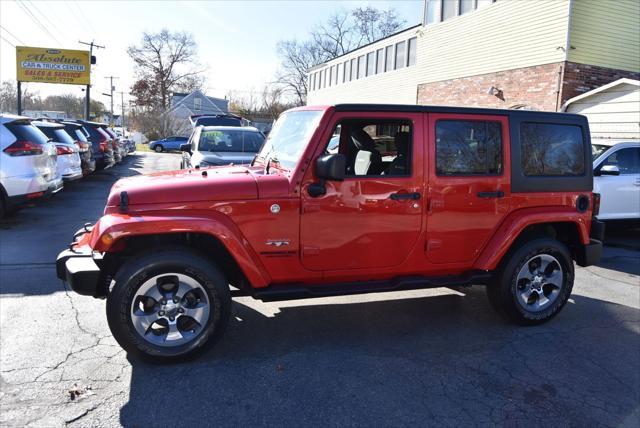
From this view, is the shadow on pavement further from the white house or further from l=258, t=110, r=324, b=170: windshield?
the white house

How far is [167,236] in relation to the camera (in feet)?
11.9

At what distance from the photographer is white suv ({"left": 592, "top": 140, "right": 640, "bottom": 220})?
7.95m

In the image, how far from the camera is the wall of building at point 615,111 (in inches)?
486

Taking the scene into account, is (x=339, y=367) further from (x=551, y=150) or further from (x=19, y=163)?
(x=19, y=163)

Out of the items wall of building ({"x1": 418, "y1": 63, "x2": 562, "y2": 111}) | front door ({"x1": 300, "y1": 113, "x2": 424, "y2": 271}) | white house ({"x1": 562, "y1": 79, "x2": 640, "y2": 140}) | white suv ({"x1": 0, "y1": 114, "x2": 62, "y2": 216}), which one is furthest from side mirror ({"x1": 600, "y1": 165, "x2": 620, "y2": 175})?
white suv ({"x1": 0, "y1": 114, "x2": 62, "y2": 216})

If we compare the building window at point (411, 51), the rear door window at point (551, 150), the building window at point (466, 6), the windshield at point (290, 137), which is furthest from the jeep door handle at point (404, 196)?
the building window at point (411, 51)

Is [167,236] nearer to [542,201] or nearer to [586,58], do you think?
[542,201]

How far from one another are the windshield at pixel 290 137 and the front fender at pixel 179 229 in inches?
28.7

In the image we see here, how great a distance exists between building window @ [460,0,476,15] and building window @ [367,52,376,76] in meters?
8.94

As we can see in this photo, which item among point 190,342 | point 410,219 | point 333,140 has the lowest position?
point 190,342


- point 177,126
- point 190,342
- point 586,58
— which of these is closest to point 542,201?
point 190,342

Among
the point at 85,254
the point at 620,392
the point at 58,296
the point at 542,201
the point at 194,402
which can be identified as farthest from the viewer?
the point at 58,296

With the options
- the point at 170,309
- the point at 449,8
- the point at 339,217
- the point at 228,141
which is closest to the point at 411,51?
the point at 449,8

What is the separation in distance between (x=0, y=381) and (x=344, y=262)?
99.1 inches
